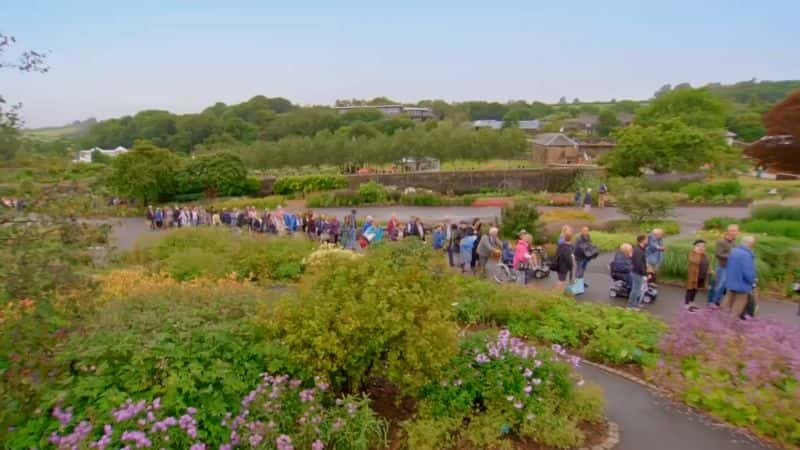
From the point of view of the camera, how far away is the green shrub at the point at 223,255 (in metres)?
12.1

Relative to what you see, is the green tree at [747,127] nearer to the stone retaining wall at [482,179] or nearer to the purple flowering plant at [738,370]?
the stone retaining wall at [482,179]

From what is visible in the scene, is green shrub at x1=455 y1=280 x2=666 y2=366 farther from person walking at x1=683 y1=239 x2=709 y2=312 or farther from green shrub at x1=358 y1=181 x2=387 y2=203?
green shrub at x1=358 y1=181 x2=387 y2=203

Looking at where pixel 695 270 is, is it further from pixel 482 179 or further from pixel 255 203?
pixel 482 179

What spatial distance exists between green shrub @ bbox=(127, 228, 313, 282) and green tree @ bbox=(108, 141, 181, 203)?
891 inches

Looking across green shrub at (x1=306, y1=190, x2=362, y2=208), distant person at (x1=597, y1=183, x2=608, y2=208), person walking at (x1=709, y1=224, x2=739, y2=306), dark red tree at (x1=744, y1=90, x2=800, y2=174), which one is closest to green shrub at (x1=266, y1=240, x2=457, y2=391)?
person walking at (x1=709, y1=224, x2=739, y2=306)

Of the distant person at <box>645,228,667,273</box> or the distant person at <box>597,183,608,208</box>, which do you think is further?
the distant person at <box>597,183,608,208</box>

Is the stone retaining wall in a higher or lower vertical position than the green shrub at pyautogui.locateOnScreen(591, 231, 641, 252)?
lower

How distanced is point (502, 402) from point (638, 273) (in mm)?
5511

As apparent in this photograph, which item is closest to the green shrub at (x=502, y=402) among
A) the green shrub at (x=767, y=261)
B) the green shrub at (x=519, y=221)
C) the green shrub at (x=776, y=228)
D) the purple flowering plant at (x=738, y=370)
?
the purple flowering plant at (x=738, y=370)

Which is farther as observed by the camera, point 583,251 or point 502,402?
point 583,251

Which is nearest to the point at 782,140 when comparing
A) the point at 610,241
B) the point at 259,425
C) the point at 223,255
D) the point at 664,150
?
the point at 610,241

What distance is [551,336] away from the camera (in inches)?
318

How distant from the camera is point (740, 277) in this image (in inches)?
340

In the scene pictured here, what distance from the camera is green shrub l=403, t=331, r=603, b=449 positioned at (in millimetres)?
5336
